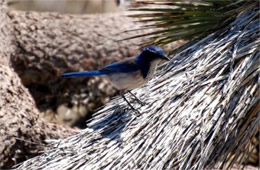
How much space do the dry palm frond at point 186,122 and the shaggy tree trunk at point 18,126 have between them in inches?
16.5

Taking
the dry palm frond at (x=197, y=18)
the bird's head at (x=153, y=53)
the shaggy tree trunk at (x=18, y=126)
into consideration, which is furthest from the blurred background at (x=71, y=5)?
the bird's head at (x=153, y=53)

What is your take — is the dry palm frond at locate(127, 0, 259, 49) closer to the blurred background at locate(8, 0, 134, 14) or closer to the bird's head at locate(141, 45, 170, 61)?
the bird's head at locate(141, 45, 170, 61)

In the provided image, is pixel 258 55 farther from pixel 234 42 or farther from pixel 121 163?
pixel 121 163

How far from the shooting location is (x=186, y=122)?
489cm

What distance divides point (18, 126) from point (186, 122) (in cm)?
147

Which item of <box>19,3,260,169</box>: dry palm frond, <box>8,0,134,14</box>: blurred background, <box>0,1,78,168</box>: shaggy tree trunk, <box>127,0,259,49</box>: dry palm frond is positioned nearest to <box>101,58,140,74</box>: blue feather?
<box>19,3,260,169</box>: dry palm frond

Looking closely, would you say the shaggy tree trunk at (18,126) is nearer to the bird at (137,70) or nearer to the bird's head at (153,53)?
the bird at (137,70)

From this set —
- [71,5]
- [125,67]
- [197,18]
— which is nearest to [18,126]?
[125,67]

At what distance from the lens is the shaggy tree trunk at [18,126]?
5523mm

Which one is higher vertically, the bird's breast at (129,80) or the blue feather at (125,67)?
the blue feather at (125,67)

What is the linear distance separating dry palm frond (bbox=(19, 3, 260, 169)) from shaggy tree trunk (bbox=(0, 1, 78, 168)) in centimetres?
42

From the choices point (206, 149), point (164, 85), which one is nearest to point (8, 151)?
point (164, 85)

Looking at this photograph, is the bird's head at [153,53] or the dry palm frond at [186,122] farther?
the bird's head at [153,53]

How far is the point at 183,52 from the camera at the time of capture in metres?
5.75
